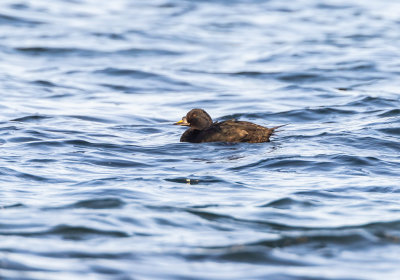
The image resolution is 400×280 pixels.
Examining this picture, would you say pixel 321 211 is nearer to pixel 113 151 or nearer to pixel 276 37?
pixel 113 151

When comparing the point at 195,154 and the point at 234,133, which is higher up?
the point at 234,133

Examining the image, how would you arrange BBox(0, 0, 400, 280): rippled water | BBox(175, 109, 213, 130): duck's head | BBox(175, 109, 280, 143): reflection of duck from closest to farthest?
BBox(0, 0, 400, 280): rippled water, BBox(175, 109, 280, 143): reflection of duck, BBox(175, 109, 213, 130): duck's head

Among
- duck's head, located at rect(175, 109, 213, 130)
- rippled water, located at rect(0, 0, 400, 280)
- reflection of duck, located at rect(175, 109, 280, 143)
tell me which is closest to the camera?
rippled water, located at rect(0, 0, 400, 280)

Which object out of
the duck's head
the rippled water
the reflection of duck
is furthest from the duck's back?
the duck's head

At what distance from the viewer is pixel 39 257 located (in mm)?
5926

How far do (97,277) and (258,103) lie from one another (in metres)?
8.80

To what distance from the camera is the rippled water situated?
607 cm

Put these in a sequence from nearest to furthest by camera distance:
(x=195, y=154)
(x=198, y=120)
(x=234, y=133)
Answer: (x=195, y=154) < (x=234, y=133) < (x=198, y=120)

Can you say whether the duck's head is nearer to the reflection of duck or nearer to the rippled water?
the reflection of duck

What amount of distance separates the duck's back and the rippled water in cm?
12

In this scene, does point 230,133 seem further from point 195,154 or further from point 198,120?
point 198,120

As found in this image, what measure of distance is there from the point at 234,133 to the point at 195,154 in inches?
26.8

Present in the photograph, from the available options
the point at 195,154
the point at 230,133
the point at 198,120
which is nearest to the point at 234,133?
the point at 230,133

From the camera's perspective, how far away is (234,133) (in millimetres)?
10484
